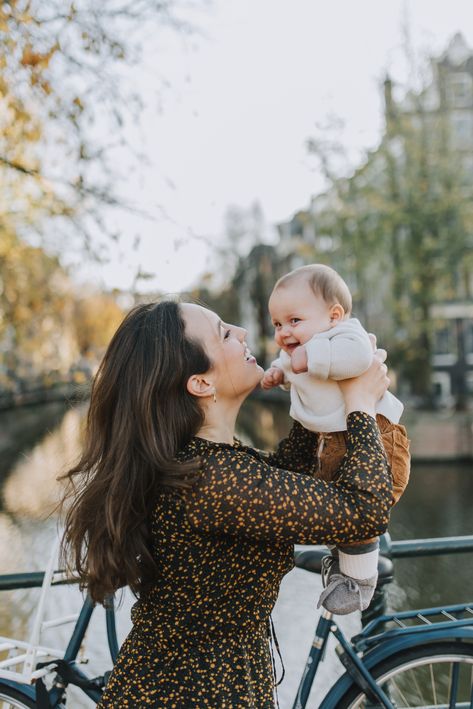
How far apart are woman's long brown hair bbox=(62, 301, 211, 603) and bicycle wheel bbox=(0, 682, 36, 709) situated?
0.73 metres

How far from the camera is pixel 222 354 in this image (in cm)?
169

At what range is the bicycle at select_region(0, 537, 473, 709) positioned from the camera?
1.93 meters

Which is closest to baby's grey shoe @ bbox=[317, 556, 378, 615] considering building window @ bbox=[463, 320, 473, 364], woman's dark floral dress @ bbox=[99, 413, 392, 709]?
woman's dark floral dress @ bbox=[99, 413, 392, 709]

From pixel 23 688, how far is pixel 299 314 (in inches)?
55.0

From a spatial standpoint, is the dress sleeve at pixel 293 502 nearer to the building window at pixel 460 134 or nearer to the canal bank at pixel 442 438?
the canal bank at pixel 442 438

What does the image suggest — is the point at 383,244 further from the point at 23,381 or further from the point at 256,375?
the point at 23,381

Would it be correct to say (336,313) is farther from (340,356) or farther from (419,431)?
(419,431)

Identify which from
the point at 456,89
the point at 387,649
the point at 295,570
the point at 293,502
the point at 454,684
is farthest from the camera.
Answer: the point at 456,89

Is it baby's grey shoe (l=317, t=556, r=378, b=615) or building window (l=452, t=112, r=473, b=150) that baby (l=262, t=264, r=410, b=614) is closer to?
baby's grey shoe (l=317, t=556, r=378, b=615)

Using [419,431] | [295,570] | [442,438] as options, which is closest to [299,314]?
[295,570]

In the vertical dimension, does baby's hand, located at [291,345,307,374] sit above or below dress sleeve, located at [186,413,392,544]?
above

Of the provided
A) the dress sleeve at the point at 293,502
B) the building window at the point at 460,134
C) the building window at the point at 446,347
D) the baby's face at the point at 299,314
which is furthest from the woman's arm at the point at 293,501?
the building window at the point at 446,347

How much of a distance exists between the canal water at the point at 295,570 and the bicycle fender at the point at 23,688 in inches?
5.9

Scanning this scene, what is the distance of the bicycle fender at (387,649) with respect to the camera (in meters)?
1.92
